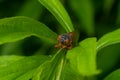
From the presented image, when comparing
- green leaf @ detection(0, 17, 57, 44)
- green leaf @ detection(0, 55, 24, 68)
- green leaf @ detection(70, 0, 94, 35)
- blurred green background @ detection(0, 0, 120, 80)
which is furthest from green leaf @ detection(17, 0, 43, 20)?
green leaf @ detection(0, 17, 57, 44)

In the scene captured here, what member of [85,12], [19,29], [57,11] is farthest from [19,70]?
[85,12]

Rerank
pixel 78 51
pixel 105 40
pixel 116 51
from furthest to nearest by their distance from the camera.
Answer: pixel 116 51 → pixel 105 40 → pixel 78 51

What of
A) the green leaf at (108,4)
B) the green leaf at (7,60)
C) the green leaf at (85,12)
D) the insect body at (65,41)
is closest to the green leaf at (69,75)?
the insect body at (65,41)

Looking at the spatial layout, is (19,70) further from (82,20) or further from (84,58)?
(82,20)

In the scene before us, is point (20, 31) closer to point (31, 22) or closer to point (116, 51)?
point (31, 22)

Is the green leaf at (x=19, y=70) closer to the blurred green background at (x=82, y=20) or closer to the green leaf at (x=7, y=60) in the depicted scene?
the green leaf at (x=7, y=60)

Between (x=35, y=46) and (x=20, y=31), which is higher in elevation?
(x=35, y=46)

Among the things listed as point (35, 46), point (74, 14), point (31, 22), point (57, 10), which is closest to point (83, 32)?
point (74, 14)
